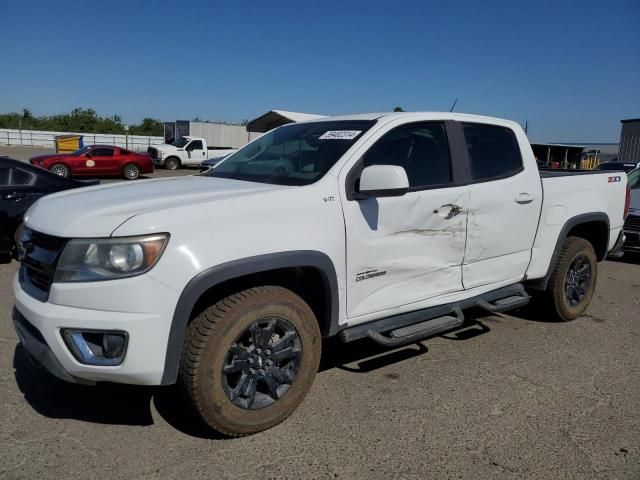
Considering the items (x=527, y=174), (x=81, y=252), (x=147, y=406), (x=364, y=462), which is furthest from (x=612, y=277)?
(x=81, y=252)

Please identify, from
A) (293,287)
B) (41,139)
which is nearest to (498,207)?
(293,287)

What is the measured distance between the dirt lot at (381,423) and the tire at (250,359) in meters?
0.18

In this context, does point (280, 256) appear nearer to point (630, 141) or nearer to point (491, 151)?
point (491, 151)

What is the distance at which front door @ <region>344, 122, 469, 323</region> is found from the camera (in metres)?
3.16

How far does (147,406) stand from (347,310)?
1.40 m

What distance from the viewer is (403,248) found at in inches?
132

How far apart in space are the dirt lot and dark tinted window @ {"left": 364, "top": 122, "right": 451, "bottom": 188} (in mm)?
1448

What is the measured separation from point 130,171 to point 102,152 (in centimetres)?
138

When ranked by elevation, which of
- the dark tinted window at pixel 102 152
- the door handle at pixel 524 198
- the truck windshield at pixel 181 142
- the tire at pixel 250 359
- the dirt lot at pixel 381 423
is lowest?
the dirt lot at pixel 381 423

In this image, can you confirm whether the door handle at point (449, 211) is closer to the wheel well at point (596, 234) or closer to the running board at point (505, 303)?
the running board at point (505, 303)

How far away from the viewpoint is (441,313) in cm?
369

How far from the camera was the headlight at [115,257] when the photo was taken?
2436mm

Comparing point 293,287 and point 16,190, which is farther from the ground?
point 16,190

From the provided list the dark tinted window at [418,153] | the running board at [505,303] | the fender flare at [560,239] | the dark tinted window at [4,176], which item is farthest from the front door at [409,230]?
the dark tinted window at [4,176]
